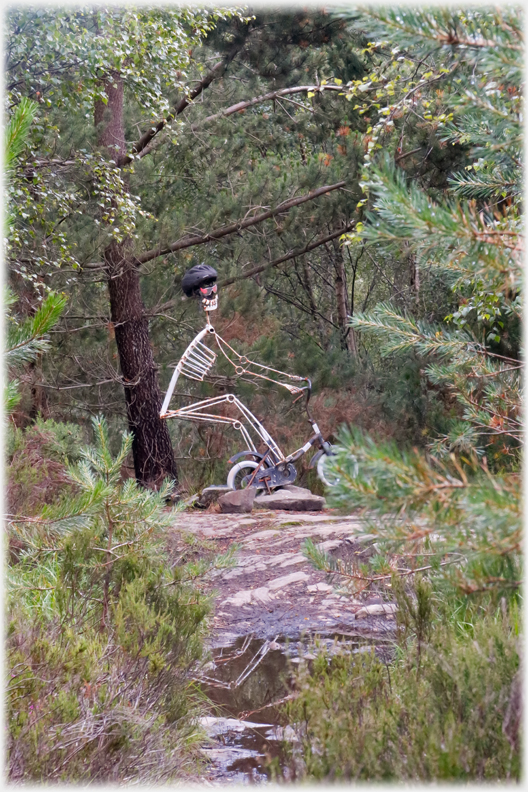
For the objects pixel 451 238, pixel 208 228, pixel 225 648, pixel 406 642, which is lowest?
pixel 225 648

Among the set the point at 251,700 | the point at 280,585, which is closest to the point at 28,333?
the point at 251,700

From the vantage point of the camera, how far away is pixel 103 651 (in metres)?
2.83

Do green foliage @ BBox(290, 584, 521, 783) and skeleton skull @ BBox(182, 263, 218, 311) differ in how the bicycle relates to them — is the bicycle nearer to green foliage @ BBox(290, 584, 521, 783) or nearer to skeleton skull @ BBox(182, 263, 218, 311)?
skeleton skull @ BBox(182, 263, 218, 311)

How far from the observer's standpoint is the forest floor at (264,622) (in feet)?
10.4

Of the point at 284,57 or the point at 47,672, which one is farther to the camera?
the point at 284,57

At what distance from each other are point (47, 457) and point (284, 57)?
5.89 metres

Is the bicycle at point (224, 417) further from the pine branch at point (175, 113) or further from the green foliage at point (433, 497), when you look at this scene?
the green foliage at point (433, 497)

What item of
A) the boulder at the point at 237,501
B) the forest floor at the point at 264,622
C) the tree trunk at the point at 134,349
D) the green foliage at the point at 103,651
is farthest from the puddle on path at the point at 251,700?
the tree trunk at the point at 134,349

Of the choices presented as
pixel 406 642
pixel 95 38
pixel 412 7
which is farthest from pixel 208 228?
pixel 412 7

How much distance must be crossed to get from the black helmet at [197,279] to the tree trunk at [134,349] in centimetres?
92

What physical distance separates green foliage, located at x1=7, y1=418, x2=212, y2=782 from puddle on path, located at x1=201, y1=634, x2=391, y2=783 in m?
0.16

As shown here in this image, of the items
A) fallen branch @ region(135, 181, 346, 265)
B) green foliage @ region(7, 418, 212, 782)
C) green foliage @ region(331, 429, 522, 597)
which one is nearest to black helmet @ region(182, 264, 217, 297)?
fallen branch @ region(135, 181, 346, 265)

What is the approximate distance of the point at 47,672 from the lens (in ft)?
8.57

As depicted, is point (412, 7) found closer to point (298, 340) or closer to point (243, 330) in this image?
point (243, 330)
